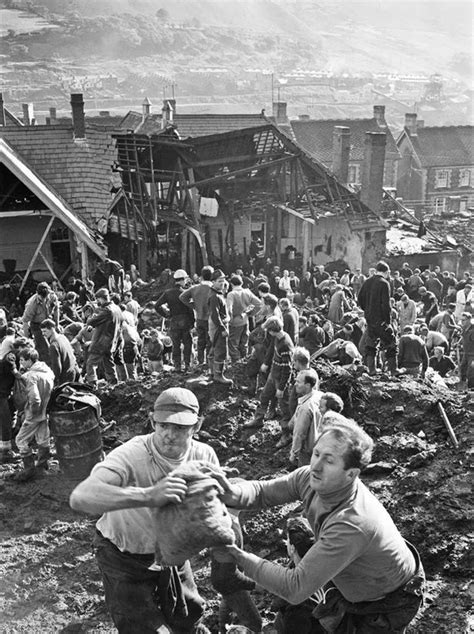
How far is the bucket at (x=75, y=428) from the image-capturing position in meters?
9.07

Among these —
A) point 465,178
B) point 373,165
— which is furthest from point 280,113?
point 373,165

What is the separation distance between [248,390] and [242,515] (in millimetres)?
3741

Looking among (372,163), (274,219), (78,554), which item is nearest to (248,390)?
(78,554)

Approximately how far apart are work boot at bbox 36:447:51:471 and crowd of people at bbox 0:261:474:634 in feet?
0.07

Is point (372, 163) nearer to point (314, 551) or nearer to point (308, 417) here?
point (308, 417)

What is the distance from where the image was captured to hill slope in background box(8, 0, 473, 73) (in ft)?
330

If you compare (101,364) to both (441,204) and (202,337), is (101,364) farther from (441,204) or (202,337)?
(441,204)

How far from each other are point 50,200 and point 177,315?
1057 cm

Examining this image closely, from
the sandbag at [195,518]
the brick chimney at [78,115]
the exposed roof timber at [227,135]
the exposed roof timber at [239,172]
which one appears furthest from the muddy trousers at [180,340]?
the brick chimney at [78,115]

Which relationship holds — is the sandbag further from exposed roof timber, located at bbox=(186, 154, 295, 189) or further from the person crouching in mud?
exposed roof timber, located at bbox=(186, 154, 295, 189)

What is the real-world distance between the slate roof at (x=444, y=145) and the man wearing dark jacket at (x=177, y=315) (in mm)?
42126

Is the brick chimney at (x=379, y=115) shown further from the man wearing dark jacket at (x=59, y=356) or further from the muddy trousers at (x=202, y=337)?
the man wearing dark jacket at (x=59, y=356)

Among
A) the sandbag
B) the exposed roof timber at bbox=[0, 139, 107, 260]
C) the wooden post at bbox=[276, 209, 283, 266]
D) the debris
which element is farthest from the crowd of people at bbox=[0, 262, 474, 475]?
the wooden post at bbox=[276, 209, 283, 266]

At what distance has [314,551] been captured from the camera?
3.77 meters
